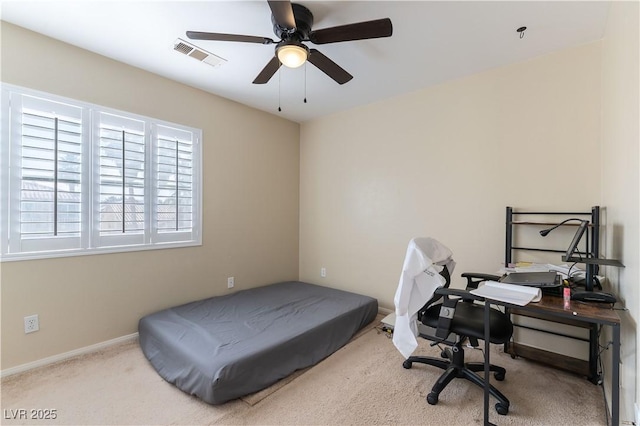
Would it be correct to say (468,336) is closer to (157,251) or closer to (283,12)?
(283,12)

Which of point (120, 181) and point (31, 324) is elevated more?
point (120, 181)

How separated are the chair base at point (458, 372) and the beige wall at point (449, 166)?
3.21 ft

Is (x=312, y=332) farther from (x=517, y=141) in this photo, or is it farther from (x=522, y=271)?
(x=517, y=141)

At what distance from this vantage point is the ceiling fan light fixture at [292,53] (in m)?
1.75

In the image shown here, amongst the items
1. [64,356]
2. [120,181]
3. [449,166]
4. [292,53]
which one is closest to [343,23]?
[292,53]

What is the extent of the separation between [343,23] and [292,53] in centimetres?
53

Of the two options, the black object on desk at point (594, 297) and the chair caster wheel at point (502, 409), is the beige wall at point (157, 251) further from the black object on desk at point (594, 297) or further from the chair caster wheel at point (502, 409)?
the black object on desk at point (594, 297)

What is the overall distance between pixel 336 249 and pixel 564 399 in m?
2.52

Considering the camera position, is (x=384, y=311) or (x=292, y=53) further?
(x=384, y=311)

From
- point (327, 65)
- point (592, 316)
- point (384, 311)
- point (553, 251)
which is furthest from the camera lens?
point (384, 311)

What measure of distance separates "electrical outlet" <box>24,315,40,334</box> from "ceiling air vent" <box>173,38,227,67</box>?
93.5 inches

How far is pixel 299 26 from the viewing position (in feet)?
6.04

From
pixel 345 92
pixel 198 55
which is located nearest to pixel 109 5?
pixel 198 55

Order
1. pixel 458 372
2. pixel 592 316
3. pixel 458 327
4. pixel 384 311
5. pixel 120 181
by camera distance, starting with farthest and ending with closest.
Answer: pixel 384 311
pixel 120 181
pixel 458 372
pixel 458 327
pixel 592 316
